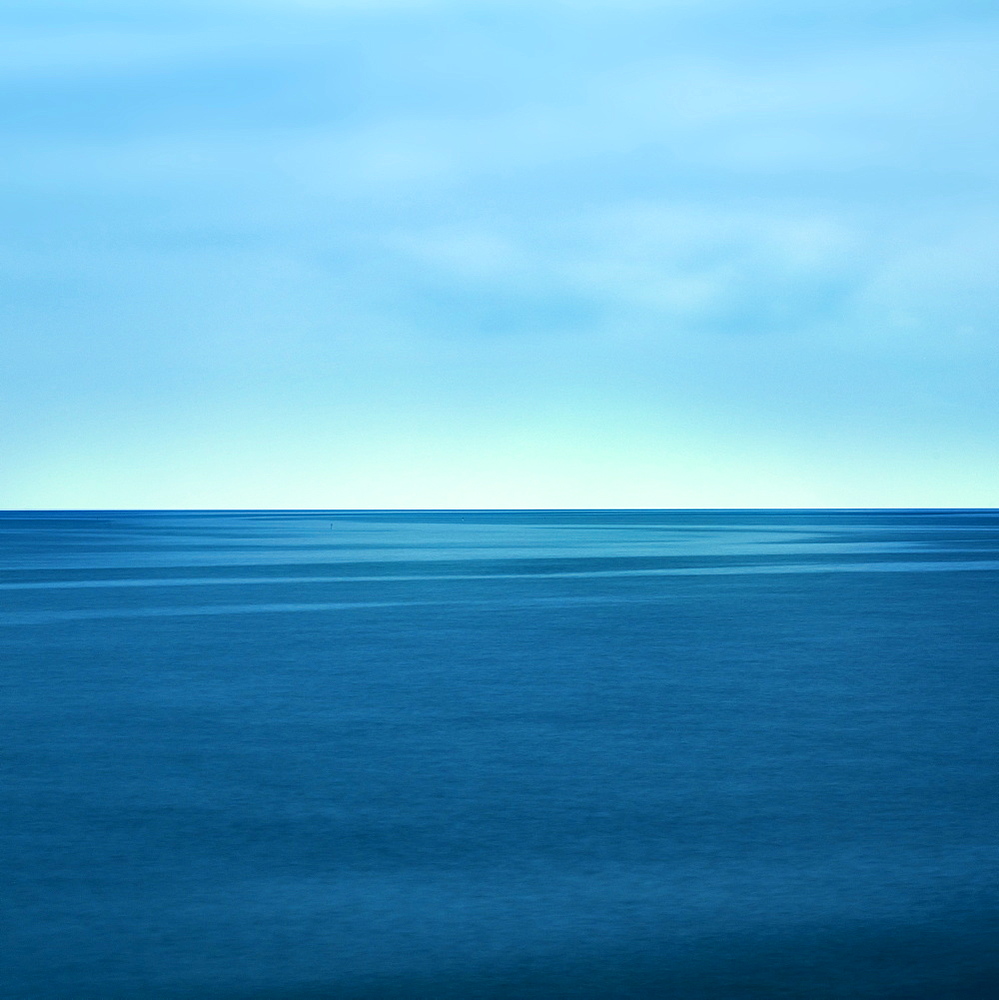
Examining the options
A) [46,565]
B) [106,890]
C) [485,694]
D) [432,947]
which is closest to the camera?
[432,947]

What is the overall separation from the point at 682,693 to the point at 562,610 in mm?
11507

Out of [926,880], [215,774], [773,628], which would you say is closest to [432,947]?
[926,880]

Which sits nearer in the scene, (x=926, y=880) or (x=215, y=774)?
(x=926, y=880)

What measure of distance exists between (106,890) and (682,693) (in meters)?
8.52

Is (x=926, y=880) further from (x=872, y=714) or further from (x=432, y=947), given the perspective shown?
→ (x=872, y=714)

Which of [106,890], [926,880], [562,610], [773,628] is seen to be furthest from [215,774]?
[562,610]

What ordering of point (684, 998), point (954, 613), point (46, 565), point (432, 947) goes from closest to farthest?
1. point (684, 998)
2. point (432, 947)
3. point (954, 613)
4. point (46, 565)

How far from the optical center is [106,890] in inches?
278

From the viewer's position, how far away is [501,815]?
8.86 metres

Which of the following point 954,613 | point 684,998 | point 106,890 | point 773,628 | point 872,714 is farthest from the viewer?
point 954,613

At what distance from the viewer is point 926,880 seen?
7.26 meters

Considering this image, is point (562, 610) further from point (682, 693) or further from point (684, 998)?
point (684, 998)

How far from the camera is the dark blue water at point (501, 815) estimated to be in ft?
19.7

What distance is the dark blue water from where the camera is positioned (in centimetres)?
600
